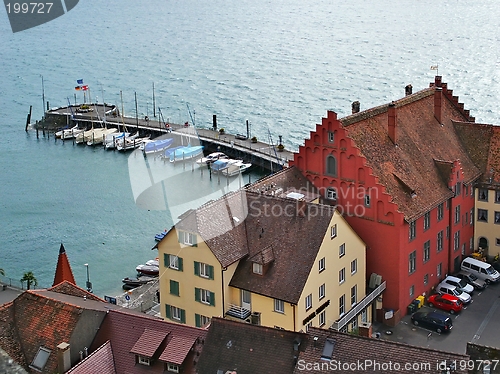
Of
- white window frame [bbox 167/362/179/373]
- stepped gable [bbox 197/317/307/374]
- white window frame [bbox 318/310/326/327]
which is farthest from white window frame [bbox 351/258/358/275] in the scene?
white window frame [bbox 167/362/179/373]

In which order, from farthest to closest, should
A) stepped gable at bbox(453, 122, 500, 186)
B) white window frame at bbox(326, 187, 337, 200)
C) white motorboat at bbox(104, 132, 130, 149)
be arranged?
white motorboat at bbox(104, 132, 130, 149) → stepped gable at bbox(453, 122, 500, 186) → white window frame at bbox(326, 187, 337, 200)

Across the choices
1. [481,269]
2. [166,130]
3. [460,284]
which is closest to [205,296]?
[460,284]

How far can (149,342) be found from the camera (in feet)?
123

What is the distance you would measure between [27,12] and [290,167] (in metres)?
48.6

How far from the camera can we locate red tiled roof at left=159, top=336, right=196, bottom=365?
36.7 metres

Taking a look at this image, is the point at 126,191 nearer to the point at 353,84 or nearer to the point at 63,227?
the point at 63,227

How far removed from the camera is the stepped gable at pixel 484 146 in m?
64.1

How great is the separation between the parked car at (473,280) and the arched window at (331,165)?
44.3 feet

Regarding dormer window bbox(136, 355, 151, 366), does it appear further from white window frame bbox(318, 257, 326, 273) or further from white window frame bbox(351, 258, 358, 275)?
white window frame bbox(351, 258, 358, 275)

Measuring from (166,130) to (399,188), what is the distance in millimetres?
81832

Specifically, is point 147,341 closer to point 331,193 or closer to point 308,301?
point 308,301

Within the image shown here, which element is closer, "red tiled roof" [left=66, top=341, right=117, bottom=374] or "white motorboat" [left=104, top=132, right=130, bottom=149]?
"red tiled roof" [left=66, top=341, right=117, bottom=374]

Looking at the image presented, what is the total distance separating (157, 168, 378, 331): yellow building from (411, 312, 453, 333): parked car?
13.7 feet

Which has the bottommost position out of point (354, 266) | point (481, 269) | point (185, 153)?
point (185, 153)
